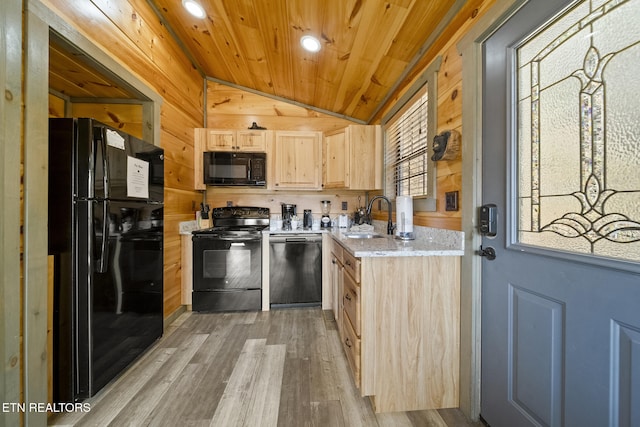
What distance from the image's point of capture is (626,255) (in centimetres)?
72

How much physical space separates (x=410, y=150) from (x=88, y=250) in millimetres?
2390

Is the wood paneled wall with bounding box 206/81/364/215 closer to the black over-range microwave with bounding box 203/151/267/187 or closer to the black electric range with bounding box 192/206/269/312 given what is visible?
the black over-range microwave with bounding box 203/151/267/187

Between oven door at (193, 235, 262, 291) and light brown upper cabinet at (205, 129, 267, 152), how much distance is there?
1152 mm

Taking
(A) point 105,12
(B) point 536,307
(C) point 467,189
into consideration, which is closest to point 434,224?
(C) point 467,189

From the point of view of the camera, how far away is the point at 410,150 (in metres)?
2.12

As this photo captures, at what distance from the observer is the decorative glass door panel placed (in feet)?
2.36

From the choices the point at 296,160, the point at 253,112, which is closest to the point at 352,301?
the point at 296,160

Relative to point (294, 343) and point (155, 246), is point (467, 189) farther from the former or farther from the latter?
point (155, 246)

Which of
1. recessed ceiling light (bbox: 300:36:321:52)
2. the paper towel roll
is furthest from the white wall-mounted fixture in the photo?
the paper towel roll

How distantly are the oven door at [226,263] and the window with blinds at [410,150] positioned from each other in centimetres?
164

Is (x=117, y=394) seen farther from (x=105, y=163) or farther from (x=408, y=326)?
(x=408, y=326)

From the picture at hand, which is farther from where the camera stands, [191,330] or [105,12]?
[191,330]

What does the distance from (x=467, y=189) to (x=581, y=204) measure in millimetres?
477

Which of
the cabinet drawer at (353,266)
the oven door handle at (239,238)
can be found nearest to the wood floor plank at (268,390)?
the cabinet drawer at (353,266)
